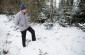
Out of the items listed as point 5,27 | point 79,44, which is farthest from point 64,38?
point 5,27

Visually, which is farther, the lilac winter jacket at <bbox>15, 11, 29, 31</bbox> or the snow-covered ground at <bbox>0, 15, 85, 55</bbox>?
the lilac winter jacket at <bbox>15, 11, 29, 31</bbox>

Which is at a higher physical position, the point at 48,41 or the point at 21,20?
the point at 21,20

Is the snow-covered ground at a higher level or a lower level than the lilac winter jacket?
lower

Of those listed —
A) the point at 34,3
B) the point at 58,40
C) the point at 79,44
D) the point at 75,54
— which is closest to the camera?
the point at 75,54

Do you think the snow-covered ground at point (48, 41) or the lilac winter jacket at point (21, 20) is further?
the lilac winter jacket at point (21, 20)

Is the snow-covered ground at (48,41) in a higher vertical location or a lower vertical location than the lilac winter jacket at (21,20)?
lower

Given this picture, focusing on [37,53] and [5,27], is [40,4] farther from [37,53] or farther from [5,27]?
[37,53]

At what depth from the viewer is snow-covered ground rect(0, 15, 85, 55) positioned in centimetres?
727

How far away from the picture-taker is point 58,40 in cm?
843

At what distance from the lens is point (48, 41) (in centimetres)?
839

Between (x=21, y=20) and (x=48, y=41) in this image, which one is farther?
(x=48, y=41)

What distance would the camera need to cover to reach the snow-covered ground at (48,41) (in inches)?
286

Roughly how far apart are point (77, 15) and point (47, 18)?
1.92 m

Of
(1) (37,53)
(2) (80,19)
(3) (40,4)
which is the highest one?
(3) (40,4)
